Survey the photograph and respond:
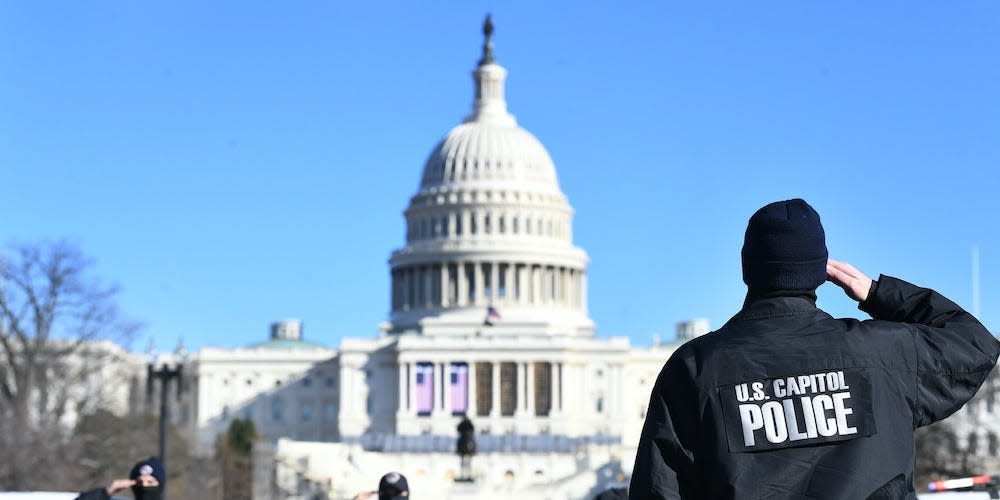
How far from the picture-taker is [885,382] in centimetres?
670

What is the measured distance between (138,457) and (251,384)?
84317 mm

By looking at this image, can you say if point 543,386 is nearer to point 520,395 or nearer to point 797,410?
point 520,395

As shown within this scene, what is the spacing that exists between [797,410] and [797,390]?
3.1 inches

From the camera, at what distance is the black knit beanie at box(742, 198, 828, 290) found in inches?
272

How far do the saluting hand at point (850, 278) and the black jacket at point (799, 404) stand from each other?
39 cm

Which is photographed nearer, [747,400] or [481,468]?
[747,400]

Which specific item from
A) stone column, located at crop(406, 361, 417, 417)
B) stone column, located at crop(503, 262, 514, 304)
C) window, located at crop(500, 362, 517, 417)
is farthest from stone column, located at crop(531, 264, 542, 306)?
stone column, located at crop(406, 361, 417, 417)

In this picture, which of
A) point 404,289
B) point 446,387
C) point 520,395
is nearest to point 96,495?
point 520,395

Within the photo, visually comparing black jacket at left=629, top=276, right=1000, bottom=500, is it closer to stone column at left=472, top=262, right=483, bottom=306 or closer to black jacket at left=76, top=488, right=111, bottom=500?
black jacket at left=76, top=488, right=111, bottom=500

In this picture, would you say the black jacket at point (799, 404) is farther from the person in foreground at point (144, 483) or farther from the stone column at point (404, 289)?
the stone column at point (404, 289)

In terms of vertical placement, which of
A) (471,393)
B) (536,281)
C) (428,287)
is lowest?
(471,393)

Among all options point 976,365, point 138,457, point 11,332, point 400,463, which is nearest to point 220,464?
point 400,463

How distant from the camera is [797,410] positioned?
6.42m

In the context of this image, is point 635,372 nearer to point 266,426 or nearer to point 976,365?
point 266,426
